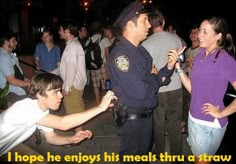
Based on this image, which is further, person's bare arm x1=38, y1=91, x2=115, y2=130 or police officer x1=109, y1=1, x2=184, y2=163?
police officer x1=109, y1=1, x2=184, y2=163

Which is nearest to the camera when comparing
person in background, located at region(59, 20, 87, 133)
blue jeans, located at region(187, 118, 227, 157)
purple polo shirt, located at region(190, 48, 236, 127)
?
purple polo shirt, located at region(190, 48, 236, 127)

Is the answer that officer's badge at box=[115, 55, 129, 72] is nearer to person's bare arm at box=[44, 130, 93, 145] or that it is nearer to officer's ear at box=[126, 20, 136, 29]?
officer's ear at box=[126, 20, 136, 29]

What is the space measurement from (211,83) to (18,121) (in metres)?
1.89

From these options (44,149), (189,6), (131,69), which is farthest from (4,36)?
(189,6)

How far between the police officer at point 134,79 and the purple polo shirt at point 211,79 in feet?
1.35

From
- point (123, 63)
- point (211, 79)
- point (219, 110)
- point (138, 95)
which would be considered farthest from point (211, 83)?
point (123, 63)

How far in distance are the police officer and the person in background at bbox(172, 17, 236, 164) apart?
1.42 feet

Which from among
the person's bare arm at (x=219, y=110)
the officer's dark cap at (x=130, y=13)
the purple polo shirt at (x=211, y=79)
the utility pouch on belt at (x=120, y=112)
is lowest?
the utility pouch on belt at (x=120, y=112)

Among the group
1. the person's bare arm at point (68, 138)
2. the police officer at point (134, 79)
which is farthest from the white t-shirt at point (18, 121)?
the police officer at point (134, 79)

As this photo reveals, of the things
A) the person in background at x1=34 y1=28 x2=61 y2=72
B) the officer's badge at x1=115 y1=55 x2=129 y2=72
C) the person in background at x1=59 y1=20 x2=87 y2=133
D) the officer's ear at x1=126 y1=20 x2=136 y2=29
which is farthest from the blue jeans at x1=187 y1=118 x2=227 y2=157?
the person in background at x1=34 y1=28 x2=61 y2=72

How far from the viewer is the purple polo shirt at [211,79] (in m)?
2.89

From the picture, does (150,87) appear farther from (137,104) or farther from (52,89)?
(52,89)

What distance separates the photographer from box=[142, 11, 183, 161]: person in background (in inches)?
163

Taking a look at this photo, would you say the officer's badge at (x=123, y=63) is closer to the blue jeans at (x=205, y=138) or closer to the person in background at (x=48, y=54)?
the blue jeans at (x=205, y=138)
